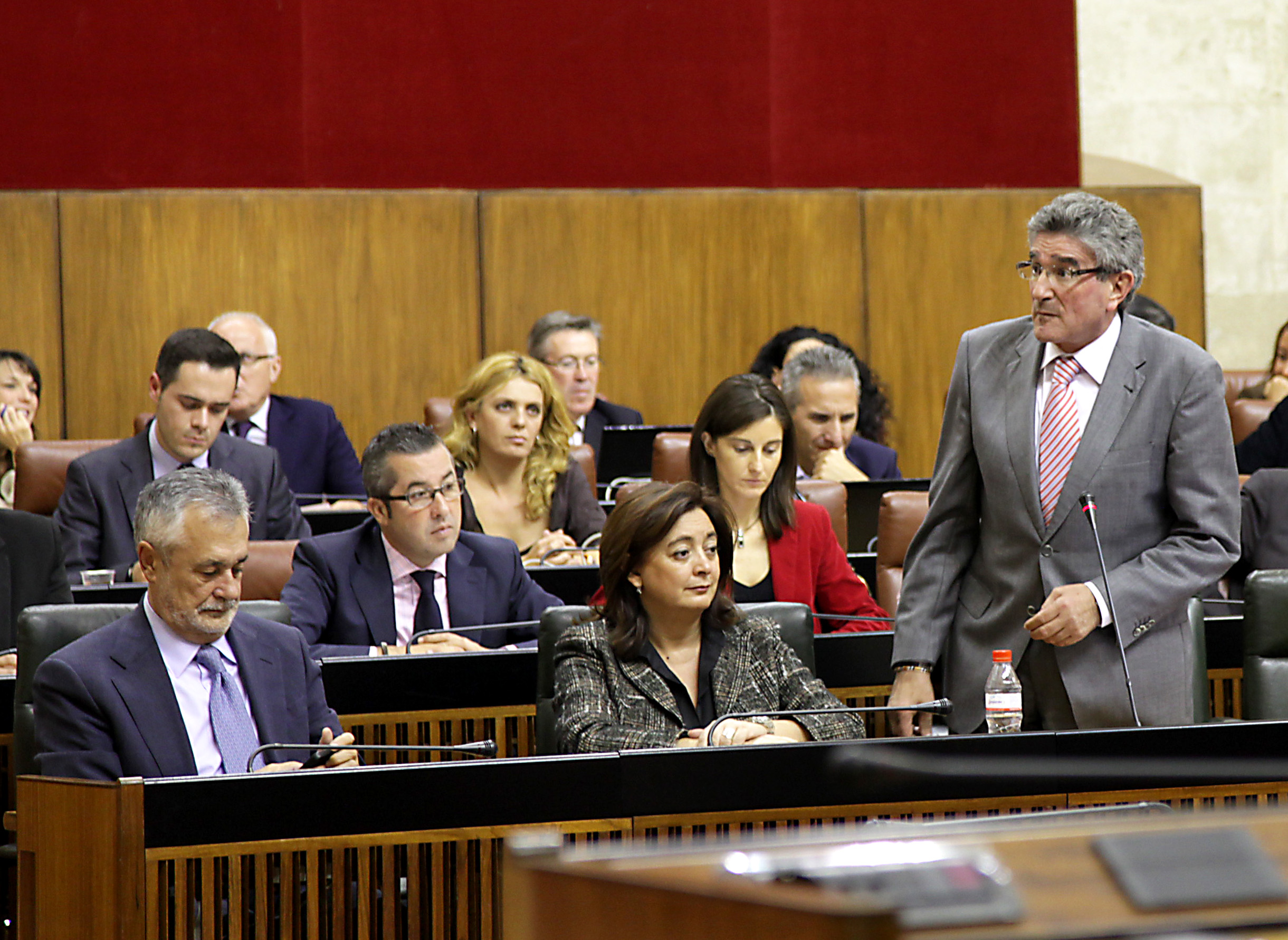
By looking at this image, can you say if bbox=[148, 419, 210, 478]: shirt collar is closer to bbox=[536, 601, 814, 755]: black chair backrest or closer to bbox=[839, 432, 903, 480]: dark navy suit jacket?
bbox=[536, 601, 814, 755]: black chair backrest

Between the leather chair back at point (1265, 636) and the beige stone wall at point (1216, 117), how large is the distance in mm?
6407

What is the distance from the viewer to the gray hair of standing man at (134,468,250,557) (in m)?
2.63

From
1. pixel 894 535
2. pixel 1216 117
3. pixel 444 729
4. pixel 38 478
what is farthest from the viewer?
pixel 1216 117

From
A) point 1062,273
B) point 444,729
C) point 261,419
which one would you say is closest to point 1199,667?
point 1062,273

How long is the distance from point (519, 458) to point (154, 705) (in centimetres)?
192

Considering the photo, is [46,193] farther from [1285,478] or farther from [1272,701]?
[1272,701]

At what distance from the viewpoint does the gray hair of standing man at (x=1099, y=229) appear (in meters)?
2.41

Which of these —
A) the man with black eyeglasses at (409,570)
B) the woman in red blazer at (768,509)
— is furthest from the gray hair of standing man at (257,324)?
the woman in red blazer at (768,509)

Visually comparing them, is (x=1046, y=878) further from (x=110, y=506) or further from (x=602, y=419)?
(x=602, y=419)

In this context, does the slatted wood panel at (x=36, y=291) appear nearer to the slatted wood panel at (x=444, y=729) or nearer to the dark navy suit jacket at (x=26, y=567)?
the dark navy suit jacket at (x=26, y=567)

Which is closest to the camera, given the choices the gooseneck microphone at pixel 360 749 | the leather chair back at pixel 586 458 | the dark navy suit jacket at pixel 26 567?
the gooseneck microphone at pixel 360 749

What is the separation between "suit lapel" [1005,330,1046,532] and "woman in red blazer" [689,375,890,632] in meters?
1.15

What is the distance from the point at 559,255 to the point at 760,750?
511 cm

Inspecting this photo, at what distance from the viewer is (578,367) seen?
599 cm
